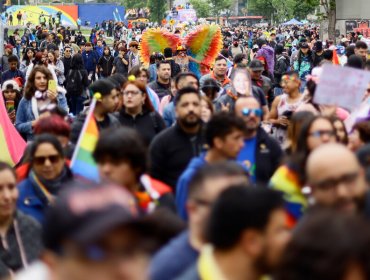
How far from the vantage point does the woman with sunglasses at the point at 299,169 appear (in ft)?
19.5

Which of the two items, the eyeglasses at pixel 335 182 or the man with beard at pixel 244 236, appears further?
the eyeglasses at pixel 335 182

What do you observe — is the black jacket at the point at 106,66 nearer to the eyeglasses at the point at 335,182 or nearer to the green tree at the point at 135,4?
the eyeglasses at the point at 335,182

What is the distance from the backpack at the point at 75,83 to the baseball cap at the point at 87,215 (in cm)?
1691

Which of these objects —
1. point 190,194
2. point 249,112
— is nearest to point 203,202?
point 190,194

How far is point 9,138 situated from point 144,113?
88.7 inches

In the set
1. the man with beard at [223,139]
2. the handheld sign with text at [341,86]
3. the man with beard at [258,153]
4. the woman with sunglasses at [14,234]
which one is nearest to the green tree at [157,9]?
the handheld sign with text at [341,86]

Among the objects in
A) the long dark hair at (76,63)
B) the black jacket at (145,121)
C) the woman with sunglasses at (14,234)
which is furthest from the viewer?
the long dark hair at (76,63)

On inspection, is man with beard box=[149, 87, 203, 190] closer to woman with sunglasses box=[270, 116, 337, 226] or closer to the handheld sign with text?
the handheld sign with text

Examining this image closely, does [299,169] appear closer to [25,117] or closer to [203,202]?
[203,202]

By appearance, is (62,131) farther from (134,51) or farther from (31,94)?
(134,51)

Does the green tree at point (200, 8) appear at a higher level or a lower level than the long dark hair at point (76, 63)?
lower

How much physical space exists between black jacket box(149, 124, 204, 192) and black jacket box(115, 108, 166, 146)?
1.54 metres

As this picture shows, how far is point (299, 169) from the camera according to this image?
6117 mm

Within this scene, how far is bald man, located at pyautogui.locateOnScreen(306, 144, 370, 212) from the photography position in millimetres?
5031
